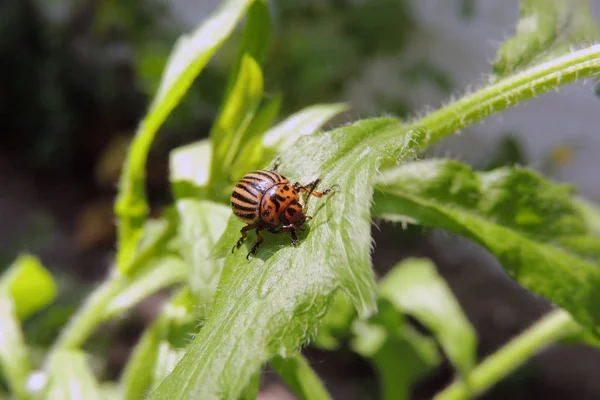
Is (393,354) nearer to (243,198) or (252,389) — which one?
(243,198)

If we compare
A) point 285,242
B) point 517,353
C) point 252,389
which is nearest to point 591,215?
point 517,353

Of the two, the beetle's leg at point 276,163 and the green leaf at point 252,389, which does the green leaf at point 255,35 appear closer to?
the beetle's leg at point 276,163

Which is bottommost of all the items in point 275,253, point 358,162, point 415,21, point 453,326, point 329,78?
point 275,253

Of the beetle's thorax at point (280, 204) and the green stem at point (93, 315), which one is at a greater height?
the beetle's thorax at point (280, 204)

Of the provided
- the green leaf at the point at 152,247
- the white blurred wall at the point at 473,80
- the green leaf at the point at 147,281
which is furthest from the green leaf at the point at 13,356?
the white blurred wall at the point at 473,80

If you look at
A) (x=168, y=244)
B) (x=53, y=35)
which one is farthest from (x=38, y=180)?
(x=168, y=244)

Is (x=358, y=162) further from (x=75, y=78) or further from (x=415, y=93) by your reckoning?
(x=75, y=78)

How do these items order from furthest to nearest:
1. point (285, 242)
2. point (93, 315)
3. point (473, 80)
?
point (473, 80) → point (93, 315) → point (285, 242)

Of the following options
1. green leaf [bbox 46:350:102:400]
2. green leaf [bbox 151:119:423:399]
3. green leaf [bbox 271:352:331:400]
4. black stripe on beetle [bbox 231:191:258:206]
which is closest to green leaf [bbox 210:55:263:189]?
black stripe on beetle [bbox 231:191:258:206]
